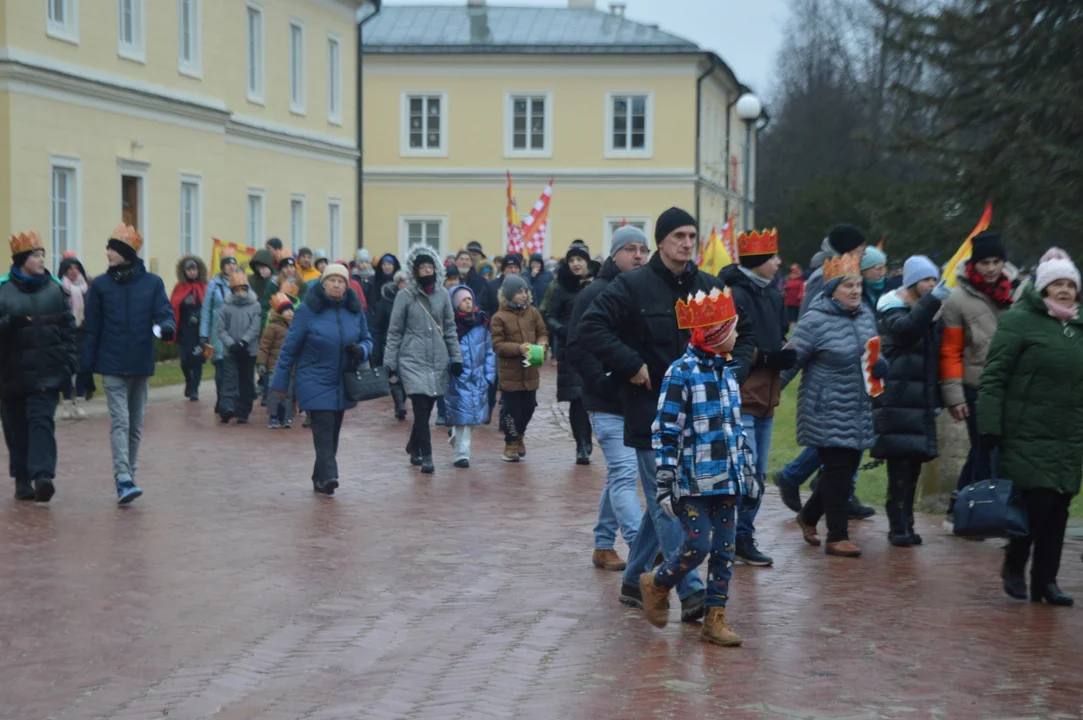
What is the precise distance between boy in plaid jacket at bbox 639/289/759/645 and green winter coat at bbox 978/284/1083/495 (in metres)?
1.74

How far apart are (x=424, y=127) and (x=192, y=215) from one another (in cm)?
2096

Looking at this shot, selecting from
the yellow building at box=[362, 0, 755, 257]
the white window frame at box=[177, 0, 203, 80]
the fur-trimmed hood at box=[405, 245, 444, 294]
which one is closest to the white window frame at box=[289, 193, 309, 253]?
the white window frame at box=[177, 0, 203, 80]

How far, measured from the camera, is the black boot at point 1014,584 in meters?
8.51

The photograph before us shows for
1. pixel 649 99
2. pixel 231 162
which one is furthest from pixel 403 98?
pixel 231 162

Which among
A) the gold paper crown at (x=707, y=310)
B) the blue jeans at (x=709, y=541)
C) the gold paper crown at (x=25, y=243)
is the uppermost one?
the gold paper crown at (x=25, y=243)

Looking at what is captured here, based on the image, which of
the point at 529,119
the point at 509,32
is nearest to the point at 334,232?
the point at 529,119

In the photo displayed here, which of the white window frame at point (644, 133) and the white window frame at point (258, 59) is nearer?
the white window frame at point (258, 59)

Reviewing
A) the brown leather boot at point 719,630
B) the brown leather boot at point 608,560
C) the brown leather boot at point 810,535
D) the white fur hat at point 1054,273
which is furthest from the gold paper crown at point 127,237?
the white fur hat at point 1054,273

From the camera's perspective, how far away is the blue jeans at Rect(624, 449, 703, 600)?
7.68m

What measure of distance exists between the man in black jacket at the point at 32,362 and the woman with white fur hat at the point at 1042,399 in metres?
6.86

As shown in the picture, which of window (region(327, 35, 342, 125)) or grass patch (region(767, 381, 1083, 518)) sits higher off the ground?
window (region(327, 35, 342, 125))

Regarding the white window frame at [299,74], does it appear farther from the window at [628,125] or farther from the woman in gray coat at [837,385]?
the woman in gray coat at [837,385]

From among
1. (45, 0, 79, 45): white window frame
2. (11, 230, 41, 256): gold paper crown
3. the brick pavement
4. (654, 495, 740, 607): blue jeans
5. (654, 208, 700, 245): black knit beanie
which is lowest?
the brick pavement

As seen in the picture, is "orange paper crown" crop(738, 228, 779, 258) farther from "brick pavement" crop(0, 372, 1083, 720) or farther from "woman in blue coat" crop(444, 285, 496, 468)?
"woman in blue coat" crop(444, 285, 496, 468)
